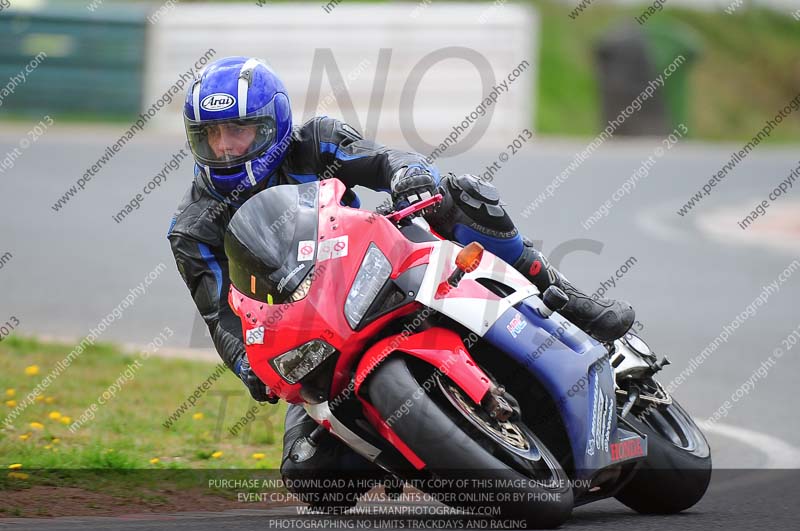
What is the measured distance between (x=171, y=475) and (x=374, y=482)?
1.44 meters

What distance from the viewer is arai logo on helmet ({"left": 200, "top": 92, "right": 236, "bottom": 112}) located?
5.39 meters

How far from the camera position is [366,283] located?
15.3 ft

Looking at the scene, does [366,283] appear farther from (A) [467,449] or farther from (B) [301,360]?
(A) [467,449]

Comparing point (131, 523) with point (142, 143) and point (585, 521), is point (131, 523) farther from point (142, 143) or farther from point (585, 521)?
point (142, 143)

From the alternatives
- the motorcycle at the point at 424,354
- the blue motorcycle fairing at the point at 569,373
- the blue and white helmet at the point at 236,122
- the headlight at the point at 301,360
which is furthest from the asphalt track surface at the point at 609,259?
the blue and white helmet at the point at 236,122

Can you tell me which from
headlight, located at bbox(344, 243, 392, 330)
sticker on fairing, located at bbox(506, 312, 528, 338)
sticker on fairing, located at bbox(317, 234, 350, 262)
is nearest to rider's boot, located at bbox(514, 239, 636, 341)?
sticker on fairing, located at bbox(506, 312, 528, 338)

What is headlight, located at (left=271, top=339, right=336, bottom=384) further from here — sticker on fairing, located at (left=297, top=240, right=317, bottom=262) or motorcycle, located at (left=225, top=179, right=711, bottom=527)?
sticker on fairing, located at (left=297, top=240, right=317, bottom=262)

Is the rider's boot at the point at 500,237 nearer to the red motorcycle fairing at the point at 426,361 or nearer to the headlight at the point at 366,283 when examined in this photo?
the headlight at the point at 366,283

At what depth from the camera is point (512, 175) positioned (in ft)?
58.2

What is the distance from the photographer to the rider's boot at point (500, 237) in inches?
208

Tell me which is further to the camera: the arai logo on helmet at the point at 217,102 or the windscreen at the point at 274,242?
the arai logo on helmet at the point at 217,102

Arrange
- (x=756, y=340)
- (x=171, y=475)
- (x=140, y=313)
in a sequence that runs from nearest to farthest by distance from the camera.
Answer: (x=171, y=475), (x=756, y=340), (x=140, y=313)

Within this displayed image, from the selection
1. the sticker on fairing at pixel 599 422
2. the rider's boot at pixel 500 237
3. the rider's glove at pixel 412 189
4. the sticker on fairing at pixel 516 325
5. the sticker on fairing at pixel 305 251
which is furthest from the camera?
the rider's boot at pixel 500 237

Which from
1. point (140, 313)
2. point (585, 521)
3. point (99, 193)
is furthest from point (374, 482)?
point (99, 193)
